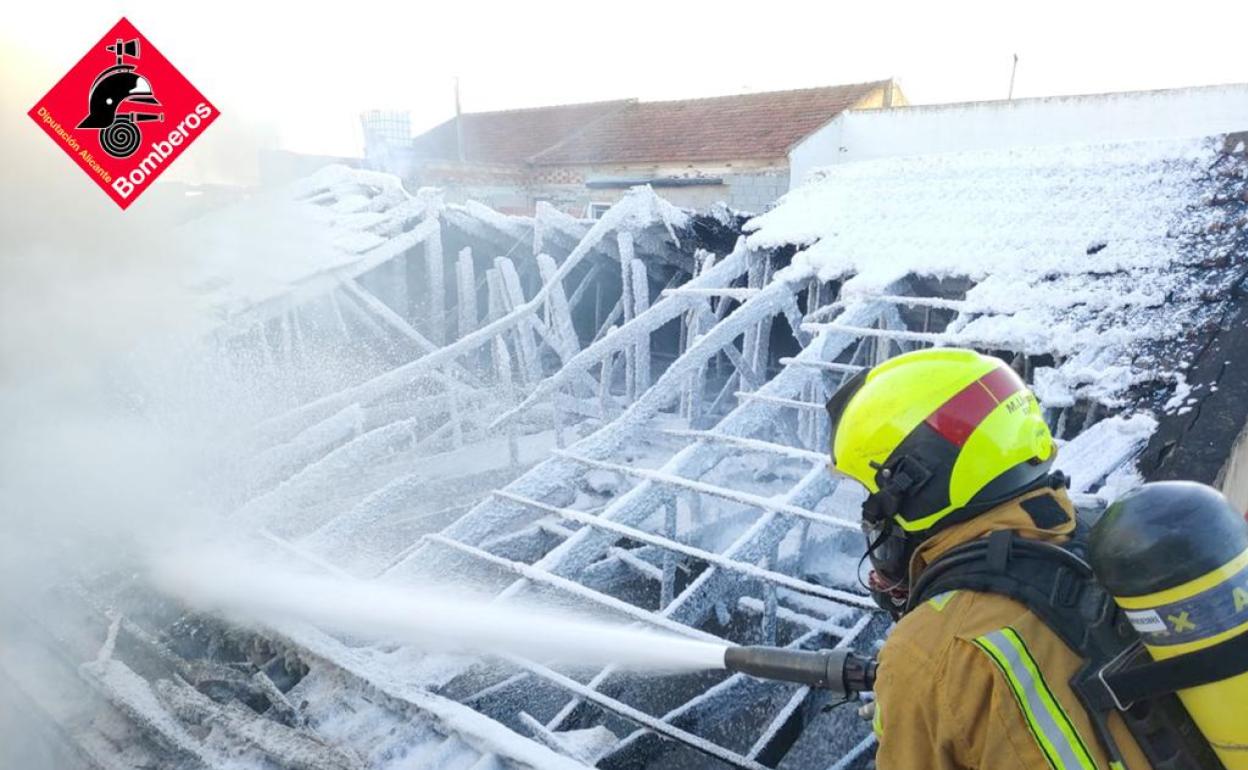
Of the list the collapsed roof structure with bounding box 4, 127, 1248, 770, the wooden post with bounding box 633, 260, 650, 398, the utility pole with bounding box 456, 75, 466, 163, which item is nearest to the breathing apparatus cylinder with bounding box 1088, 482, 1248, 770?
the collapsed roof structure with bounding box 4, 127, 1248, 770

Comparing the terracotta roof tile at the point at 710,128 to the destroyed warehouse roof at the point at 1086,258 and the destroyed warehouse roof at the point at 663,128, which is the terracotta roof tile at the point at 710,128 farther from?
the destroyed warehouse roof at the point at 1086,258

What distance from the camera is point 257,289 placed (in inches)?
293

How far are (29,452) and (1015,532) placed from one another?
23.6 feet

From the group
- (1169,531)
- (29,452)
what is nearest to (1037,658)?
(1169,531)

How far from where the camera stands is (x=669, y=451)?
7016 mm

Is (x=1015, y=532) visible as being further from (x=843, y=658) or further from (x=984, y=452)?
(x=843, y=658)

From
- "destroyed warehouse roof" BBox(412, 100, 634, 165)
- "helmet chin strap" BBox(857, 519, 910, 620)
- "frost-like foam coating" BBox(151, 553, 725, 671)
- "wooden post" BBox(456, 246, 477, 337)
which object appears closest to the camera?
"helmet chin strap" BBox(857, 519, 910, 620)

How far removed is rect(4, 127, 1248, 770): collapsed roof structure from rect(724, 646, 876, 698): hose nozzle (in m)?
0.88

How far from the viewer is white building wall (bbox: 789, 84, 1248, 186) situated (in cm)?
984

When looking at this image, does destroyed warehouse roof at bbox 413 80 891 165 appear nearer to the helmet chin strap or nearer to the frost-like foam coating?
the frost-like foam coating

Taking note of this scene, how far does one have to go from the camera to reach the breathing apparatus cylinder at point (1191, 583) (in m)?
1.17

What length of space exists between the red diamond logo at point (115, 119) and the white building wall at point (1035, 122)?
307 inches

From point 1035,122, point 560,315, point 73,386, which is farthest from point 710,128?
point 73,386

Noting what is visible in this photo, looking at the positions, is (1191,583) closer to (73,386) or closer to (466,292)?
(73,386)
